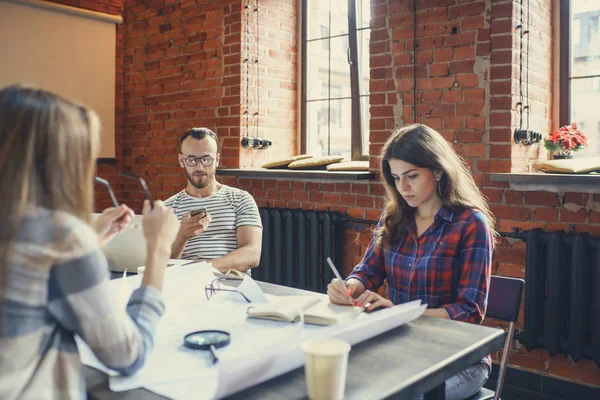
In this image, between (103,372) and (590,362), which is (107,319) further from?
(590,362)

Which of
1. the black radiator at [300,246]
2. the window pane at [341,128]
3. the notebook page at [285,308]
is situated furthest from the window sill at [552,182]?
the notebook page at [285,308]

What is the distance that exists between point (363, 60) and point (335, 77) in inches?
10.7

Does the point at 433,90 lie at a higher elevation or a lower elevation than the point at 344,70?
lower

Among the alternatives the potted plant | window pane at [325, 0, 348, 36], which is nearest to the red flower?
the potted plant

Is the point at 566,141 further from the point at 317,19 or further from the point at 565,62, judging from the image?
the point at 317,19

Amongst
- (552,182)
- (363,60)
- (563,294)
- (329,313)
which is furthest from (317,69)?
(329,313)

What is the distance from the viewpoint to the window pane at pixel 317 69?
3.83 m

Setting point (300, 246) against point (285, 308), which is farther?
point (300, 246)

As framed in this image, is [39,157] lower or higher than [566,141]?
lower

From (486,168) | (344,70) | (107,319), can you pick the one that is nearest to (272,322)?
(107,319)

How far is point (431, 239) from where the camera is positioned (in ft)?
6.07

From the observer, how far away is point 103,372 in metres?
1.15

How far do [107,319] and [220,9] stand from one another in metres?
3.29

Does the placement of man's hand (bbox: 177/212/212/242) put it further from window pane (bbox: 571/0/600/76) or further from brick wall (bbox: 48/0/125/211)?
brick wall (bbox: 48/0/125/211)
